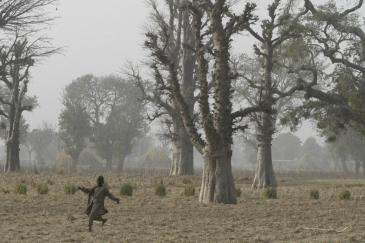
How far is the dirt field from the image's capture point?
9.17m

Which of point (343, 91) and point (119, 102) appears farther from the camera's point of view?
point (119, 102)

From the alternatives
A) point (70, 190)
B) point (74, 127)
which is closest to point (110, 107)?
point (74, 127)

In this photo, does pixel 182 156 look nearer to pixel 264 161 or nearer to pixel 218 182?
pixel 264 161

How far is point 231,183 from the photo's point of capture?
47.5 ft

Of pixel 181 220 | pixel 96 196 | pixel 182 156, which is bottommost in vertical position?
pixel 181 220

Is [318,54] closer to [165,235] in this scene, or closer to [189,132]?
[189,132]

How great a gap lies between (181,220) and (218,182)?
3.31 metres

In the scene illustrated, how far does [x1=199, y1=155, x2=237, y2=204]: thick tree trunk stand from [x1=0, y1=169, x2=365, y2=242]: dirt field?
42cm

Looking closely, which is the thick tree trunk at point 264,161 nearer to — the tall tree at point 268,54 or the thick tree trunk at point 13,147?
the tall tree at point 268,54

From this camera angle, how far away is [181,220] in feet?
36.9

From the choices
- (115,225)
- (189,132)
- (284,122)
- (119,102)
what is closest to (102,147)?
(119,102)

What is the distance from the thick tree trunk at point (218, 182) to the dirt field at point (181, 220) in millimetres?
419

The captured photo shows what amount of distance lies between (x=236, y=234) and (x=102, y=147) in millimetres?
47645

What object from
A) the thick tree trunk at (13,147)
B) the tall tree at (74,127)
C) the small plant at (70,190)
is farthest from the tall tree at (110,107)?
the small plant at (70,190)
